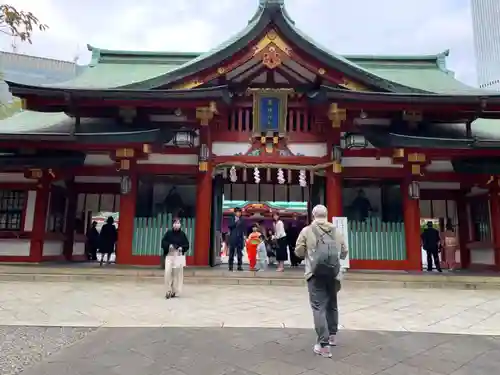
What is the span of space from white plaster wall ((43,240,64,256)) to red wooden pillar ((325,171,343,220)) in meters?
8.69

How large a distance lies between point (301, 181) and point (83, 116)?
7.02 metres

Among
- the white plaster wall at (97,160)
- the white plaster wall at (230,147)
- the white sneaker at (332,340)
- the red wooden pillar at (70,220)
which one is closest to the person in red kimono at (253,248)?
the white plaster wall at (230,147)

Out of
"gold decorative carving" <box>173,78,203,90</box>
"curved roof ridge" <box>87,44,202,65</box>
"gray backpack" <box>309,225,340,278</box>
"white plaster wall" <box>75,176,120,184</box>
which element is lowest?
"gray backpack" <box>309,225,340,278</box>

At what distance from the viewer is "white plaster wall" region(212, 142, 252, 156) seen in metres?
11.9

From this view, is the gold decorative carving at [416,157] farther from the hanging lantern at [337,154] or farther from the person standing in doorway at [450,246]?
the person standing in doorway at [450,246]

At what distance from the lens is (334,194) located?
37.5 feet

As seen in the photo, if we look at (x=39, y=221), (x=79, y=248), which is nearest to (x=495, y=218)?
(x=39, y=221)

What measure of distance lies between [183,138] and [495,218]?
9435 millimetres

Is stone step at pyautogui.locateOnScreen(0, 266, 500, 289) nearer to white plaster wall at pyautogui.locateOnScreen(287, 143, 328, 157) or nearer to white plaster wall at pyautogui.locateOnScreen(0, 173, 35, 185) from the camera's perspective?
white plaster wall at pyautogui.locateOnScreen(0, 173, 35, 185)

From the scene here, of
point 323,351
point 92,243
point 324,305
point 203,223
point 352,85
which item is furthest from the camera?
point 92,243

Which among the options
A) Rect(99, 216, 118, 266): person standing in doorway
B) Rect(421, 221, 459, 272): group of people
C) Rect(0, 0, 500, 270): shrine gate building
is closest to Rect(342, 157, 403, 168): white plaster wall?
Rect(0, 0, 500, 270): shrine gate building

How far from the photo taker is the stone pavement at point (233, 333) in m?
4.21

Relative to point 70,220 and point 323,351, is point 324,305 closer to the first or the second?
point 323,351

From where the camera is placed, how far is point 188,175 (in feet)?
39.5
